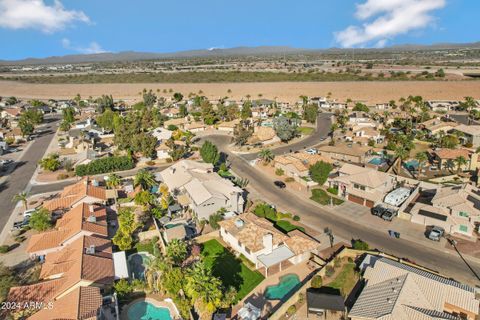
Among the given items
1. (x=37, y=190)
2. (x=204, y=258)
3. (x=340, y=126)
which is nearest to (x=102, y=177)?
(x=37, y=190)

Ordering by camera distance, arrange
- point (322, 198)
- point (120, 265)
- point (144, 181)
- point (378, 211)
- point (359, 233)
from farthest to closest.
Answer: point (144, 181) → point (322, 198) → point (378, 211) → point (359, 233) → point (120, 265)

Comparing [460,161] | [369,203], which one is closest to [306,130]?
[460,161]

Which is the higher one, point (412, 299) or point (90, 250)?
point (90, 250)

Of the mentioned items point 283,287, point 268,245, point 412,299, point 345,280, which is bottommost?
point 283,287

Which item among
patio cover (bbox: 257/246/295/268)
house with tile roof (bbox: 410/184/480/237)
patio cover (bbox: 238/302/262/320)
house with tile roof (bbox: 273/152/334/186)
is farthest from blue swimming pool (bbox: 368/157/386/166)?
patio cover (bbox: 238/302/262/320)

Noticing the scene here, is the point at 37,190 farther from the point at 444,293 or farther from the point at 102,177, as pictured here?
the point at 444,293

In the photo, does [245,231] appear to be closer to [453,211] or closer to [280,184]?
[280,184]
